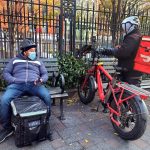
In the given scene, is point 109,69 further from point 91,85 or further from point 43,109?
point 43,109

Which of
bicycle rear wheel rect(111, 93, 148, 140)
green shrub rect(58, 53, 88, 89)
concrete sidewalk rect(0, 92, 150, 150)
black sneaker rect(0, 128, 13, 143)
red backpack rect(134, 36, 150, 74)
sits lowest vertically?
concrete sidewalk rect(0, 92, 150, 150)

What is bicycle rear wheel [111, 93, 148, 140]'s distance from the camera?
3209 millimetres

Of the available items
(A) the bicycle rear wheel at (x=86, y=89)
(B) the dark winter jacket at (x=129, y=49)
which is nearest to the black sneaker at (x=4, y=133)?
(A) the bicycle rear wheel at (x=86, y=89)

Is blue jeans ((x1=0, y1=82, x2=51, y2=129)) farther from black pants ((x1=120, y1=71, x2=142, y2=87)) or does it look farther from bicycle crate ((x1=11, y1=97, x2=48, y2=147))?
black pants ((x1=120, y1=71, x2=142, y2=87))

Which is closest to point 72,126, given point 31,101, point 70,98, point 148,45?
A: point 31,101

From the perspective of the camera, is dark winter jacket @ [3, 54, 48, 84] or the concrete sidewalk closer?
the concrete sidewalk

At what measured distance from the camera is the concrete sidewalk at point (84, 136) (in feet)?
11.0

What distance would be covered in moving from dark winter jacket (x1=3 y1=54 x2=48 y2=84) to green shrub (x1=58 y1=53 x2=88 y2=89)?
4.00 ft

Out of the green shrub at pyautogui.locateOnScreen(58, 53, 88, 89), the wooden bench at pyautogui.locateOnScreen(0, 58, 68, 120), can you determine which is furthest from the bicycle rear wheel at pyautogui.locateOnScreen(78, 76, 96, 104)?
the wooden bench at pyautogui.locateOnScreen(0, 58, 68, 120)

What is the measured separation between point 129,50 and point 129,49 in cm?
2

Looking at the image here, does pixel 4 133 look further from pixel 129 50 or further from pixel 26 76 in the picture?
pixel 129 50

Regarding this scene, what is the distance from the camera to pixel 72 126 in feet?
13.1

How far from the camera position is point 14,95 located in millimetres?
3635

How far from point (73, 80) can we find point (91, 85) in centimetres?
81
